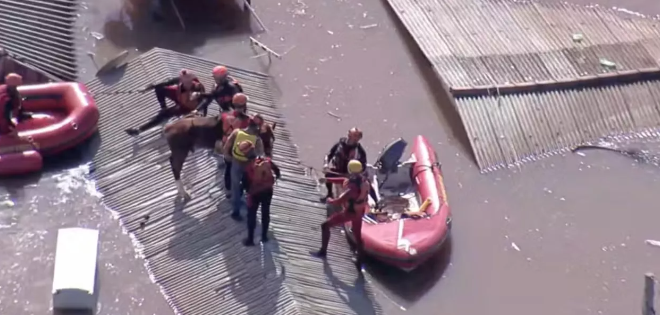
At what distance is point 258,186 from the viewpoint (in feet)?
56.6

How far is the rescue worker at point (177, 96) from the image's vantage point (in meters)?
20.1

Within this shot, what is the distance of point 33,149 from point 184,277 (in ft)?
13.0

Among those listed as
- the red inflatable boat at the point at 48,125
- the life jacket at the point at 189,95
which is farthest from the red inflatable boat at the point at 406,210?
the red inflatable boat at the point at 48,125

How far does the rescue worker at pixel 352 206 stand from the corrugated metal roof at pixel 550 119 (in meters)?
4.61

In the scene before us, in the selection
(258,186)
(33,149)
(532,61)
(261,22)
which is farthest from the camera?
(261,22)

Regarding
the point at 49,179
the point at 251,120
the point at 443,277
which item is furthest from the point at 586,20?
the point at 49,179

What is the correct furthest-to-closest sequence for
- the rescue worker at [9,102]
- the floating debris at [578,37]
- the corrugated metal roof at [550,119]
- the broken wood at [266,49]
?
the floating debris at [578,37], the broken wood at [266,49], the corrugated metal roof at [550,119], the rescue worker at [9,102]

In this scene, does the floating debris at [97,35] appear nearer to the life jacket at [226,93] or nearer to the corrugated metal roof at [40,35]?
the corrugated metal roof at [40,35]

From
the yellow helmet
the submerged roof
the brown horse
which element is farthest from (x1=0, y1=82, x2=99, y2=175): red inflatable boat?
the submerged roof

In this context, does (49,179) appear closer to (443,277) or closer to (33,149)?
(33,149)

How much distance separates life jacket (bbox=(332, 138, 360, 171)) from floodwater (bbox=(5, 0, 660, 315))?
1.90 m

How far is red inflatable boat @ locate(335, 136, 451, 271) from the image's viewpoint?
62.1 ft

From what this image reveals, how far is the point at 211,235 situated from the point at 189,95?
2906 millimetres

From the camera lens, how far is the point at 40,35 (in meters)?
22.8
